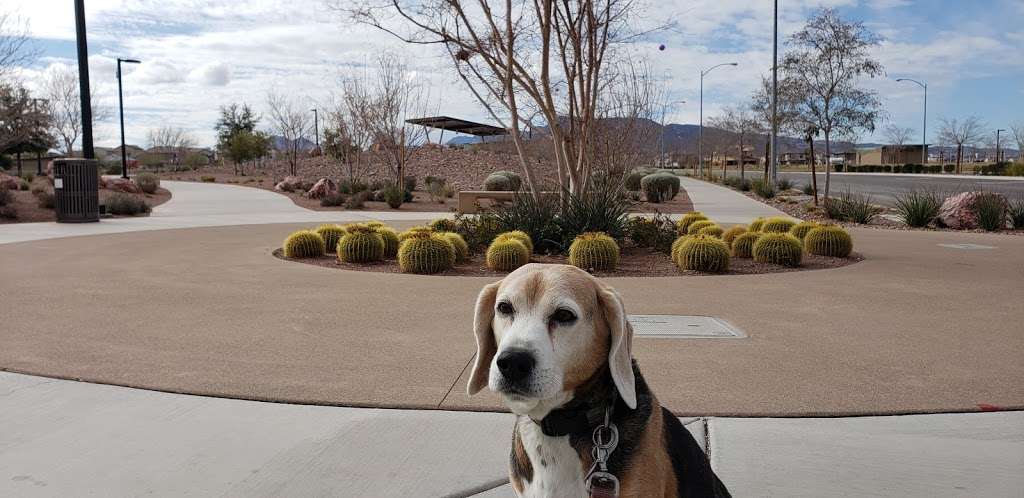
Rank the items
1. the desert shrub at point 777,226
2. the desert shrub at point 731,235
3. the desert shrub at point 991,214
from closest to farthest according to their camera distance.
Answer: the desert shrub at point 731,235 < the desert shrub at point 777,226 < the desert shrub at point 991,214

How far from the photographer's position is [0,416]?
5.12 m

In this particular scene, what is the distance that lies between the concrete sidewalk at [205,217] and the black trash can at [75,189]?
1.55 feet

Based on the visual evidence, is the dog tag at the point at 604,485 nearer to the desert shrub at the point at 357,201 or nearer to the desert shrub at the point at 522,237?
the desert shrub at the point at 522,237

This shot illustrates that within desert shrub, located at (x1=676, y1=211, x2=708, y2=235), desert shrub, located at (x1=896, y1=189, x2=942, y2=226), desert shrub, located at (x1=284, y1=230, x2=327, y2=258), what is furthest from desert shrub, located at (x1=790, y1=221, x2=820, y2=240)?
desert shrub, located at (x1=284, y1=230, x2=327, y2=258)

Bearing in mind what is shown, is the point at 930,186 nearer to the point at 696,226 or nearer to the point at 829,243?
the point at 696,226

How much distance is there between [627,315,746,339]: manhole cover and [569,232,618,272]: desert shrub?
324 centimetres

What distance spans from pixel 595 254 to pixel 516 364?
30.8 feet

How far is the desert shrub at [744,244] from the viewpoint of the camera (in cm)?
1312

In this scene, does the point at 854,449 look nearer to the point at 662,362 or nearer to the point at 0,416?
the point at 662,362

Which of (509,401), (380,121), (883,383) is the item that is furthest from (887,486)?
(380,121)

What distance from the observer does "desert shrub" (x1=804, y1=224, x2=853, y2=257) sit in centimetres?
1315

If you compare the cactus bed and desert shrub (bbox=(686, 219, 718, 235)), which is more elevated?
desert shrub (bbox=(686, 219, 718, 235))

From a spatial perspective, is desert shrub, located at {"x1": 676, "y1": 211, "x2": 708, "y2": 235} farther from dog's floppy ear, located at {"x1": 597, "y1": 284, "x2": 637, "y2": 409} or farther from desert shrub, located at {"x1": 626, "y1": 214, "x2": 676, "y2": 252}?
dog's floppy ear, located at {"x1": 597, "y1": 284, "x2": 637, "y2": 409}

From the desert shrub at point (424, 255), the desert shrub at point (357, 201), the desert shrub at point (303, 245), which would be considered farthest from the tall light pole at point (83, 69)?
the desert shrub at point (424, 255)
